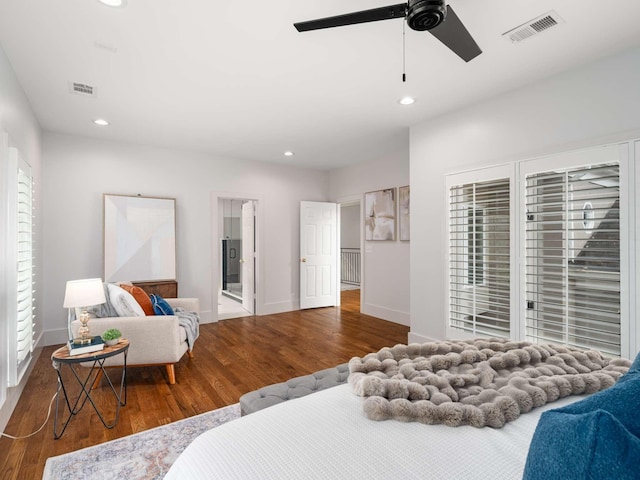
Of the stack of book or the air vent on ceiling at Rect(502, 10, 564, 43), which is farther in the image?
the stack of book

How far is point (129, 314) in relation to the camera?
309 cm

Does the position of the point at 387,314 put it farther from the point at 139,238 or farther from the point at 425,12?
the point at 425,12

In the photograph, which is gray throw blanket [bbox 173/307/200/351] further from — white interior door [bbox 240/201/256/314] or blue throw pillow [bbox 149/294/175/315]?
white interior door [bbox 240/201/256/314]

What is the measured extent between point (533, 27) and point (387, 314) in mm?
4298

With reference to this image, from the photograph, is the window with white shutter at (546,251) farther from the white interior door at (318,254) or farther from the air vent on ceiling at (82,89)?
the air vent on ceiling at (82,89)

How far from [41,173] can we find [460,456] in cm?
528

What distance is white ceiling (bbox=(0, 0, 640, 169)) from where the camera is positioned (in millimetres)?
2059

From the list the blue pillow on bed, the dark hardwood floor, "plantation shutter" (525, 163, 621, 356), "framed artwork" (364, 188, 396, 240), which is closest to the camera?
the blue pillow on bed

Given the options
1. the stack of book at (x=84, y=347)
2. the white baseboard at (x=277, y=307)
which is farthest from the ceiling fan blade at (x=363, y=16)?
the white baseboard at (x=277, y=307)

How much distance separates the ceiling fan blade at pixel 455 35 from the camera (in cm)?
166

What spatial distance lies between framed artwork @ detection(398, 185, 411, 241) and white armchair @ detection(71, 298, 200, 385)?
11.7 ft

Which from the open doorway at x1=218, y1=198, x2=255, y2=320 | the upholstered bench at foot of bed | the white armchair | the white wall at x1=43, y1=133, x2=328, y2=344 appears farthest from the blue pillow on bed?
the open doorway at x1=218, y1=198, x2=255, y2=320

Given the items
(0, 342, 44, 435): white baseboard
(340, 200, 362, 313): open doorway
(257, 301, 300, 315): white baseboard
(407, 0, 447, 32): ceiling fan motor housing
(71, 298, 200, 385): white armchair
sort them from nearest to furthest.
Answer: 1. (407, 0, 447, 32): ceiling fan motor housing
2. (0, 342, 44, 435): white baseboard
3. (71, 298, 200, 385): white armchair
4. (257, 301, 300, 315): white baseboard
5. (340, 200, 362, 313): open doorway

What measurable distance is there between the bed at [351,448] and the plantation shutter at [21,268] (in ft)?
7.89
